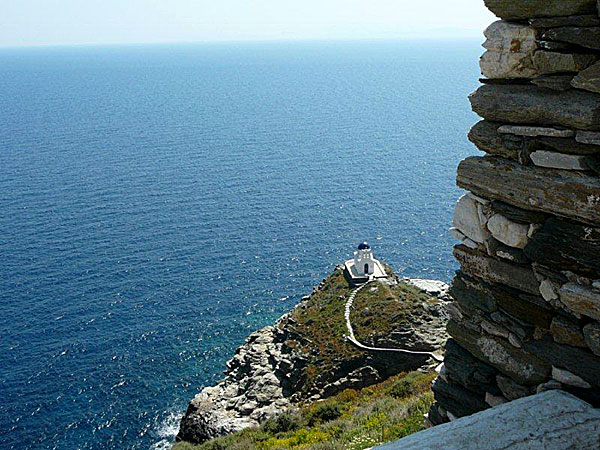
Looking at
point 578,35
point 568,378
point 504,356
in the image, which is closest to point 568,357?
point 568,378

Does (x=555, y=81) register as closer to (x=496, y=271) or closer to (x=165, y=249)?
(x=496, y=271)

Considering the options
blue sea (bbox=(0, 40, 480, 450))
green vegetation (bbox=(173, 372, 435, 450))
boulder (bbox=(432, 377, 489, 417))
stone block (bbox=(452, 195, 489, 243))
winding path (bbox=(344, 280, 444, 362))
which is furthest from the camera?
blue sea (bbox=(0, 40, 480, 450))

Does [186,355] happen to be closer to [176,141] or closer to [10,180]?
[10,180]

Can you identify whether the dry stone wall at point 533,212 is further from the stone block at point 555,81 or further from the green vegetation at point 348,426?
the green vegetation at point 348,426

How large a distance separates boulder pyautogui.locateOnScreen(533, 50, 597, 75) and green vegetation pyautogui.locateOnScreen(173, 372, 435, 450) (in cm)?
794

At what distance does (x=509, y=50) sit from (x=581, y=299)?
2978 mm

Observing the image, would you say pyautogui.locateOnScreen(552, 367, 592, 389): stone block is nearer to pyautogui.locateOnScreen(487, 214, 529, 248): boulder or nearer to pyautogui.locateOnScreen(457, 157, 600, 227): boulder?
pyautogui.locateOnScreen(487, 214, 529, 248): boulder

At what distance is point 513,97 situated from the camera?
309 inches

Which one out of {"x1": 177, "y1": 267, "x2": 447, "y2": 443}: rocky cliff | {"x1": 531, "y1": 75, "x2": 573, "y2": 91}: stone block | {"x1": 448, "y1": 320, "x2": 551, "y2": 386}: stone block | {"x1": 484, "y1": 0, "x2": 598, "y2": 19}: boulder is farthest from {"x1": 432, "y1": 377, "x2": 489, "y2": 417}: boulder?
{"x1": 177, "y1": 267, "x2": 447, "y2": 443}: rocky cliff

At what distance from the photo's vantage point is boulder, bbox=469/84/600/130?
23.1ft

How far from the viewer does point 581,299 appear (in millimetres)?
7258

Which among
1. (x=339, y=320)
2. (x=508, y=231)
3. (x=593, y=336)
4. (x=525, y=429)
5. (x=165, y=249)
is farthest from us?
(x=165, y=249)

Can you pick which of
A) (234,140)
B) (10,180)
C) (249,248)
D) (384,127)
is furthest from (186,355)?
(384,127)

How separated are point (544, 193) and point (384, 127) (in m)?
163
